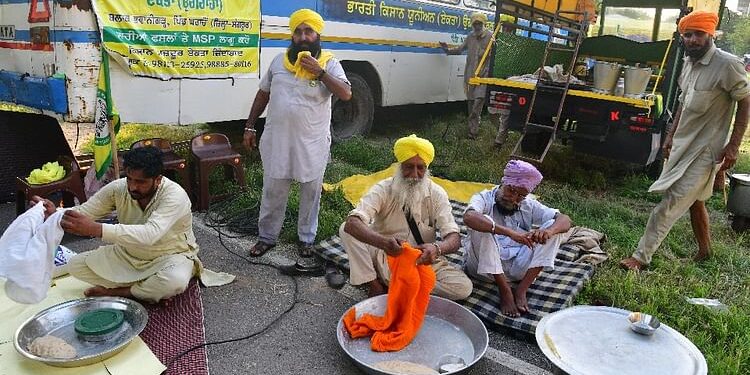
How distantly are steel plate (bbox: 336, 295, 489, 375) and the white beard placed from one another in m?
0.56

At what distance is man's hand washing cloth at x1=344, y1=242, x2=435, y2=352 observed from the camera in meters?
2.95

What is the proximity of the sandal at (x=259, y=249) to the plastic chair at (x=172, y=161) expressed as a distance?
1196mm

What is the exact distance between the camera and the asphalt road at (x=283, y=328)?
2912 mm

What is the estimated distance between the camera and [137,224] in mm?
3219

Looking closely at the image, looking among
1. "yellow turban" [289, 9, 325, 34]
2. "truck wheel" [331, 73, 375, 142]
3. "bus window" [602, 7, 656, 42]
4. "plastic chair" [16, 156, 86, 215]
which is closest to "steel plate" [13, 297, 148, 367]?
"plastic chair" [16, 156, 86, 215]

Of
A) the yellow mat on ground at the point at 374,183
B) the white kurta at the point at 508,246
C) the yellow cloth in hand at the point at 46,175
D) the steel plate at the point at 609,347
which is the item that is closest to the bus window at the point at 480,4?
the yellow mat on ground at the point at 374,183

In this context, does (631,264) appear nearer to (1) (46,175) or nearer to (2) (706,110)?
(2) (706,110)

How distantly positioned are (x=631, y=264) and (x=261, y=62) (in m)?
4.03

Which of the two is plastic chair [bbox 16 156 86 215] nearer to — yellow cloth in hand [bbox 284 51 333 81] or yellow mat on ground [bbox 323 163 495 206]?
yellow cloth in hand [bbox 284 51 333 81]

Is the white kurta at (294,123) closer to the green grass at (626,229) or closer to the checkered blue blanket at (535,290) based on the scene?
the checkered blue blanket at (535,290)

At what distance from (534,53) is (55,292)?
257 inches

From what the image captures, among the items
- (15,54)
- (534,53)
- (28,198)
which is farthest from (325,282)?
(534,53)

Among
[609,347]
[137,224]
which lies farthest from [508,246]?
[137,224]

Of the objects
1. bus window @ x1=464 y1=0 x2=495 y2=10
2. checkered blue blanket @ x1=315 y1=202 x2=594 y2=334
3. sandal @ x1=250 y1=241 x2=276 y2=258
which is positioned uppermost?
bus window @ x1=464 y1=0 x2=495 y2=10
